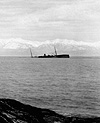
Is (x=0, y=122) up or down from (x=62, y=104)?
up

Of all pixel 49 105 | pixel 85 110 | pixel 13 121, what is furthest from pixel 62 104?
pixel 13 121

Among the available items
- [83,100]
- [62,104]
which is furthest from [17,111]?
[83,100]

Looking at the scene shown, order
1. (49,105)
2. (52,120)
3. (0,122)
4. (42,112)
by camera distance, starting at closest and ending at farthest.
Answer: (0,122), (52,120), (42,112), (49,105)

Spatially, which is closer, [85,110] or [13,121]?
[13,121]

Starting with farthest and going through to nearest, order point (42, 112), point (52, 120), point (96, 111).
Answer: point (96, 111), point (42, 112), point (52, 120)

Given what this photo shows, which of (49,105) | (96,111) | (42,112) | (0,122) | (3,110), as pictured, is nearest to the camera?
(0,122)

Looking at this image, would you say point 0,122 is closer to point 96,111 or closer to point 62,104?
point 96,111

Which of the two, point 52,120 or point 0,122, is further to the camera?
point 52,120

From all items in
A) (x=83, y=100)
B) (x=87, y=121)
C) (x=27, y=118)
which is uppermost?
(x=27, y=118)

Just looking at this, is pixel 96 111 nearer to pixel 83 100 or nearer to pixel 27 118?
pixel 83 100
